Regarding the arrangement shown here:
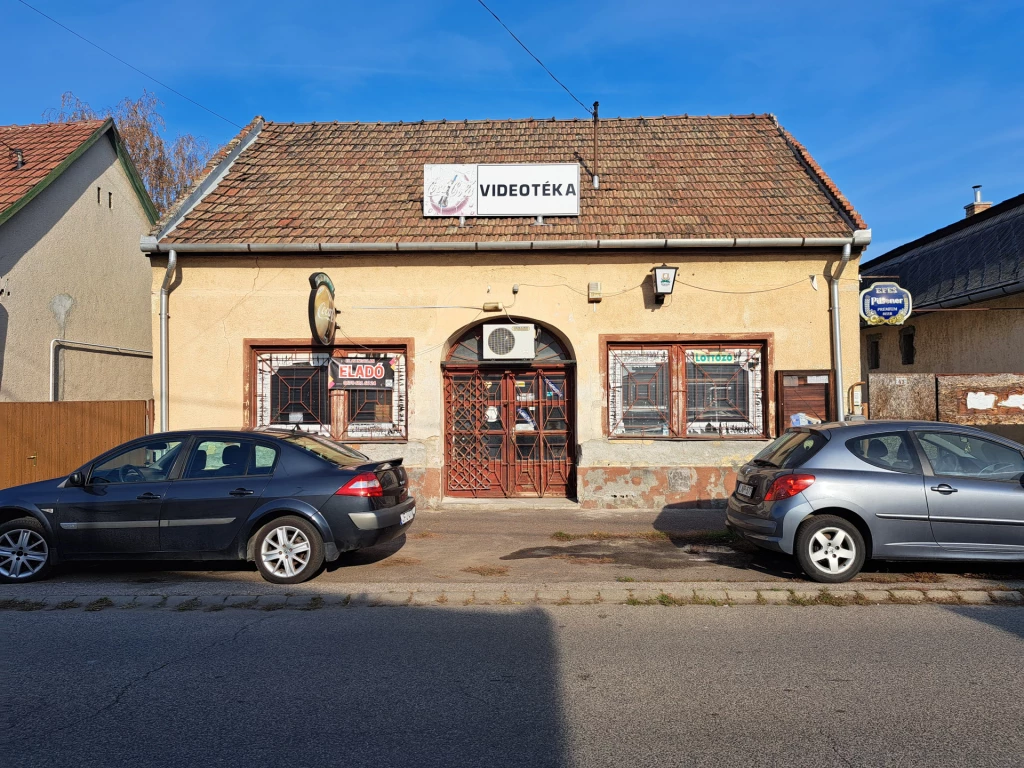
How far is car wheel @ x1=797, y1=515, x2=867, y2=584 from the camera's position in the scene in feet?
23.1

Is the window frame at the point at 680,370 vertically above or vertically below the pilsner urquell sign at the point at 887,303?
below

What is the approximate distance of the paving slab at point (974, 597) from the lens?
655cm

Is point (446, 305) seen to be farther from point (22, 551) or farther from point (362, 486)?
point (22, 551)

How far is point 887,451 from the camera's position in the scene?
286 inches

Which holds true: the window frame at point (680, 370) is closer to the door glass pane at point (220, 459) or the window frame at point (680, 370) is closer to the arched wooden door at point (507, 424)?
the arched wooden door at point (507, 424)

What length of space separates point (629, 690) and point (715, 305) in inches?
315

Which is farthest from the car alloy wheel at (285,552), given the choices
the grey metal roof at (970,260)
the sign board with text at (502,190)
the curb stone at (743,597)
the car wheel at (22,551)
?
the grey metal roof at (970,260)

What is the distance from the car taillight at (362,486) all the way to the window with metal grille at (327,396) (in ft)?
14.2

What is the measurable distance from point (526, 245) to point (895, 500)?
636cm

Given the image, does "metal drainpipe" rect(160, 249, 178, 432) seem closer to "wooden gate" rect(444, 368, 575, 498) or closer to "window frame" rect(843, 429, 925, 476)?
"wooden gate" rect(444, 368, 575, 498)

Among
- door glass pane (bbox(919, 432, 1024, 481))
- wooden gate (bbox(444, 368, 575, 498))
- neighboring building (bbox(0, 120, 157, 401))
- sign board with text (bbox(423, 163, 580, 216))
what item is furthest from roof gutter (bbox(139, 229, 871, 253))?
door glass pane (bbox(919, 432, 1024, 481))

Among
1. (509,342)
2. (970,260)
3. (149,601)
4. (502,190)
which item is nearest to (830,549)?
(509,342)

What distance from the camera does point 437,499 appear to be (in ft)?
37.9

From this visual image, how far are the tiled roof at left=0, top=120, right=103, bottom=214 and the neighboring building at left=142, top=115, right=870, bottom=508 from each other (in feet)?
11.9
